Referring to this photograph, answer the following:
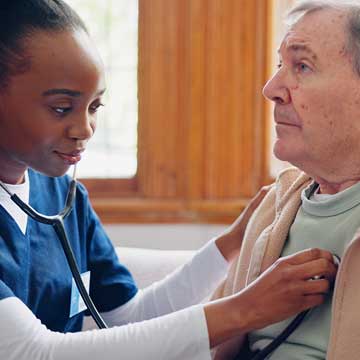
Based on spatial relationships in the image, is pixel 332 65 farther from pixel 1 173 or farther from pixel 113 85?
pixel 113 85

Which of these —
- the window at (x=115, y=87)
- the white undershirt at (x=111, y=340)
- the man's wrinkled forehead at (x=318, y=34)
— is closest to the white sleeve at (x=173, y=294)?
the white undershirt at (x=111, y=340)

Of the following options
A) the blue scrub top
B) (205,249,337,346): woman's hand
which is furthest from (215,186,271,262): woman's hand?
(205,249,337,346): woman's hand

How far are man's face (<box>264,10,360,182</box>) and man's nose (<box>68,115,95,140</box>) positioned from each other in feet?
1.14

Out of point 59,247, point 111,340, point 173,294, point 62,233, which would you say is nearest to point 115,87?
point 173,294

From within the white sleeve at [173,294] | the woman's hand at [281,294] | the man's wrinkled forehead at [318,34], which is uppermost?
the man's wrinkled forehead at [318,34]

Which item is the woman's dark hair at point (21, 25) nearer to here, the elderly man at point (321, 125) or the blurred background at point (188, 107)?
the elderly man at point (321, 125)

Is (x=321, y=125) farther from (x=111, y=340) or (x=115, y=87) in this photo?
(x=115, y=87)

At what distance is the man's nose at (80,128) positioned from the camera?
1462 millimetres

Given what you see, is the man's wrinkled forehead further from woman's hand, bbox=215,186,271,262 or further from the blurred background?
the blurred background

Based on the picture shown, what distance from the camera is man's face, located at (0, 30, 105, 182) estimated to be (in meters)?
1.43

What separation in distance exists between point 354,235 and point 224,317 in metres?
0.26

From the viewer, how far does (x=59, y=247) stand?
1683mm

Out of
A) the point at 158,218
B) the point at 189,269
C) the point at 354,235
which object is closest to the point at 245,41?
the point at 158,218

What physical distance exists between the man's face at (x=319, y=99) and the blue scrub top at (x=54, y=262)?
1.82ft
